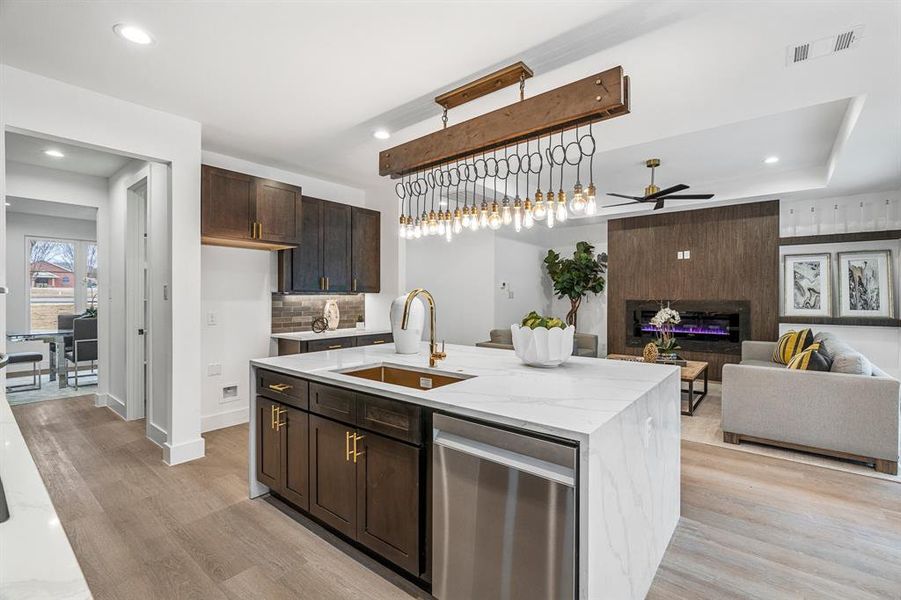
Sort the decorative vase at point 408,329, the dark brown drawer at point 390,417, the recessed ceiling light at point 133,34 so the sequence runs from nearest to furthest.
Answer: the dark brown drawer at point 390,417 → the recessed ceiling light at point 133,34 → the decorative vase at point 408,329

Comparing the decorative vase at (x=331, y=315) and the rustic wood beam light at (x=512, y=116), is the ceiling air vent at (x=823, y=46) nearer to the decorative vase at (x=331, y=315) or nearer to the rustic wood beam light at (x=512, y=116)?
the rustic wood beam light at (x=512, y=116)

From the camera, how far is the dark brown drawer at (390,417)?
184cm

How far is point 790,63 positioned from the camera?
257 cm

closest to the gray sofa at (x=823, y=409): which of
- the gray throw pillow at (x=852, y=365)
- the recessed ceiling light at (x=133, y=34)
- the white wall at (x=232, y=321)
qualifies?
the gray throw pillow at (x=852, y=365)

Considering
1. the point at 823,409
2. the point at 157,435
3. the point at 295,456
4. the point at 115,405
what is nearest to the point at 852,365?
the point at 823,409

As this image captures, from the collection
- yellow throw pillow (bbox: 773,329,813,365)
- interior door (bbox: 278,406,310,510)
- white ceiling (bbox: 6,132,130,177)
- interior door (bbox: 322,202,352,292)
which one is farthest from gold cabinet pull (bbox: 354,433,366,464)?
yellow throw pillow (bbox: 773,329,813,365)

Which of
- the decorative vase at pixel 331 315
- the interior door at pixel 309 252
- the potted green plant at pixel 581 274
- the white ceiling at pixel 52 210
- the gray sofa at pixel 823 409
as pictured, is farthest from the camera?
the potted green plant at pixel 581 274

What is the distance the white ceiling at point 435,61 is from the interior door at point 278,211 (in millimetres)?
391

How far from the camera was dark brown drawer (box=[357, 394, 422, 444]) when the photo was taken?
1.84 meters

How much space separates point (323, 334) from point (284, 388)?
2060 mm

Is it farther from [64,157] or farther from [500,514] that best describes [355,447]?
[64,157]

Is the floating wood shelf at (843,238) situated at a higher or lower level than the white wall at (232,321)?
higher

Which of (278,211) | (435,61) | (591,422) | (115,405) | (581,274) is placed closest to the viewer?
(591,422)

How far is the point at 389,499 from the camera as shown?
6.33 ft
